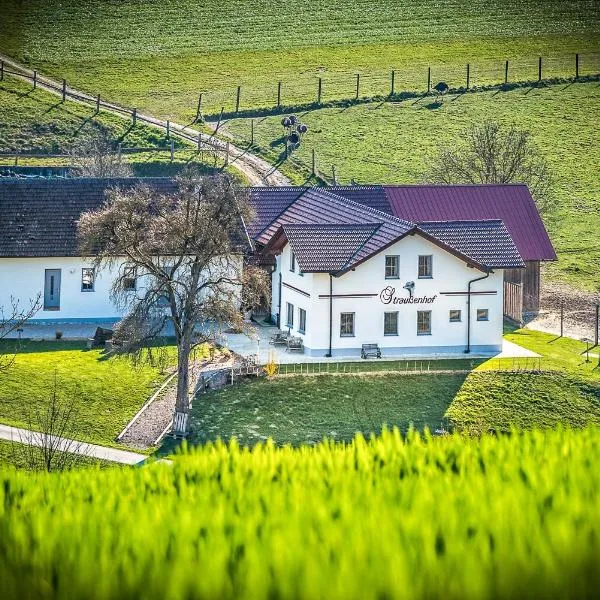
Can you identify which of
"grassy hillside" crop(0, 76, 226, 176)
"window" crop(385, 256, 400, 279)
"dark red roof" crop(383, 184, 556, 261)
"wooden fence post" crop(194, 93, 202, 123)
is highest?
"wooden fence post" crop(194, 93, 202, 123)

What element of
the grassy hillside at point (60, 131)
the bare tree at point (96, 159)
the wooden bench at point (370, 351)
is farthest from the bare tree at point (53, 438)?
the grassy hillside at point (60, 131)

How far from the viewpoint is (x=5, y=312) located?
49281 mm

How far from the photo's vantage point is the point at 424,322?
154ft

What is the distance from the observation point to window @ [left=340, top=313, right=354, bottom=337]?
4620 centimetres

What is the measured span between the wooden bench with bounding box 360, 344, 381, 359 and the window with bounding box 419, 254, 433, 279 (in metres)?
3.09

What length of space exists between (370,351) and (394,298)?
7.14 ft

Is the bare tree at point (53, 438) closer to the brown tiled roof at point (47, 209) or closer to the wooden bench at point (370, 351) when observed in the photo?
the brown tiled roof at point (47, 209)

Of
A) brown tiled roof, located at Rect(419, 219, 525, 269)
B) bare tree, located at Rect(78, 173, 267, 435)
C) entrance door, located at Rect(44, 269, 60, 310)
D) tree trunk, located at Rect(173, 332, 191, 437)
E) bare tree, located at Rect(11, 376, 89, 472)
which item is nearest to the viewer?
bare tree, located at Rect(11, 376, 89, 472)

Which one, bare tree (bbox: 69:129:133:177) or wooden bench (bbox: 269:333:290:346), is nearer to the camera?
wooden bench (bbox: 269:333:290:346)

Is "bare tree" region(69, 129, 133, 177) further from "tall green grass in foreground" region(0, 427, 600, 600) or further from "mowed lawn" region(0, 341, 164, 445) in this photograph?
"tall green grass in foreground" region(0, 427, 600, 600)

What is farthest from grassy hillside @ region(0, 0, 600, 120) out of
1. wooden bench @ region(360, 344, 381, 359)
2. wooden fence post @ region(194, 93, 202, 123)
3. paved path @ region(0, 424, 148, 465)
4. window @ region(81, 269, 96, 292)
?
paved path @ region(0, 424, 148, 465)

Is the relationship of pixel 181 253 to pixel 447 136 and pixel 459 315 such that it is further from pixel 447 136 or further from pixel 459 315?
pixel 447 136

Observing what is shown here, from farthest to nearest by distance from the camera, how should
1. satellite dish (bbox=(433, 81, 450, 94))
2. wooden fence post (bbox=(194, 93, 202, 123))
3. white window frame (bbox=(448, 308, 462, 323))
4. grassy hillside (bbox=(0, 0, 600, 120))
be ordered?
grassy hillside (bbox=(0, 0, 600, 120)) < satellite dish (bbox=(433, 81, 450, 94)) < wooden fence post (bbox=(194, 93, 202, 123)) < white window frame (bbox=(448, 308, 462, 323))

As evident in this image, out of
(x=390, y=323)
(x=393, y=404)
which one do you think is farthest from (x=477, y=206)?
(x=393, y=404)
